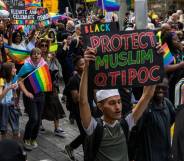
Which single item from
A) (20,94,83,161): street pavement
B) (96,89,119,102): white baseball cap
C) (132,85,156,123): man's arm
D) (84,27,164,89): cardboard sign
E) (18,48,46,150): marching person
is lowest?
(20,94,83,161): street pavement

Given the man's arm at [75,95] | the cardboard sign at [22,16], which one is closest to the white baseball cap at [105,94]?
the man's arm at [75,95]

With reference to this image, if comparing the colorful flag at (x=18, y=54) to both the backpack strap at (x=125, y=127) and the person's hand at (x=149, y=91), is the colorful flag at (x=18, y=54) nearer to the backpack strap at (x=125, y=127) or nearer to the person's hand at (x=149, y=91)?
the person's hand at (x=149, y=91)

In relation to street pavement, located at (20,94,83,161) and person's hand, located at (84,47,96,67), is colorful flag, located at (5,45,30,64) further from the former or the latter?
person's hand, located at (84,47,96,67)

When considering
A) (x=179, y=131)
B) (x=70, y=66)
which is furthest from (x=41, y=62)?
(x=179, y=131)

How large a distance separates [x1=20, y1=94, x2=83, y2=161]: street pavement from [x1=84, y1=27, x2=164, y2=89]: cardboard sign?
2.69m

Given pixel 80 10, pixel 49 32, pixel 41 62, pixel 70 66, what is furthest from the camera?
pixel 80 10

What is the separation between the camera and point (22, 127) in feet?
30.1

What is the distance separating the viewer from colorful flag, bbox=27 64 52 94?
7.86 m

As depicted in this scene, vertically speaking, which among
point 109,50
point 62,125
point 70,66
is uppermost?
point 109,50

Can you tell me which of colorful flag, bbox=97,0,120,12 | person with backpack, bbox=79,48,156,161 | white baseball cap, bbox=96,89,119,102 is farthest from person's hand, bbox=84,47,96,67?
colorful flag, bbox=97,0,120,12

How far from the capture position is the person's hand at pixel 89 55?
4.31 meters

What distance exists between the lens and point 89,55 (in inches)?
171

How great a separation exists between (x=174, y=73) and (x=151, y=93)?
4.07 metres

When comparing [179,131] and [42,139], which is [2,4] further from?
[179,131]
